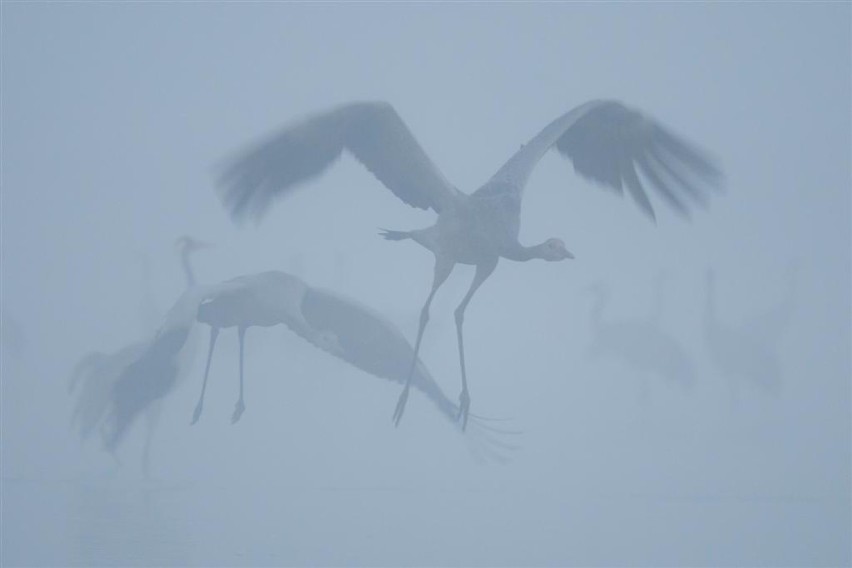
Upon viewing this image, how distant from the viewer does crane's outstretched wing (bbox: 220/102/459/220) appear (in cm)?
408

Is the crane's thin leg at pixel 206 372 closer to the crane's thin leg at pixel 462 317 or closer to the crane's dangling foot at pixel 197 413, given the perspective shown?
the crane's dangling foot at pixel 197 413

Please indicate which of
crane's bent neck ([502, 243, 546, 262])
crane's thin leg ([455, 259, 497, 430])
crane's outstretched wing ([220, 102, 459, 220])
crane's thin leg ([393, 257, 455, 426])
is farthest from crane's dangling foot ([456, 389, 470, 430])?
crane's outstretched wing ([220, 102, 459, 220])

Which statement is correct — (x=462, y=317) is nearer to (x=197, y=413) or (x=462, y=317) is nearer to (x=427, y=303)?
(x=427, y=303)

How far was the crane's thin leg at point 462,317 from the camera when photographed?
4266mm

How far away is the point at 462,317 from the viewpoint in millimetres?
4316

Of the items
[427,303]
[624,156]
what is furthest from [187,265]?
[624,156]

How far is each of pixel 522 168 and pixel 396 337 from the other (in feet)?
2.30

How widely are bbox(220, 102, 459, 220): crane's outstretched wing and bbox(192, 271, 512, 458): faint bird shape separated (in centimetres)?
38

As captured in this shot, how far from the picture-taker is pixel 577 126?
14.1 feet

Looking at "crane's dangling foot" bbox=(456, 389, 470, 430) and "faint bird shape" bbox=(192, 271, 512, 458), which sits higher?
"faint bird shape" bbox=(192, 271, 512, 458)

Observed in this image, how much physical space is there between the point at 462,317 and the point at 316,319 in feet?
1.58

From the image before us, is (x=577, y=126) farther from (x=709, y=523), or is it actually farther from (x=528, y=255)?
(x=709, y=523)

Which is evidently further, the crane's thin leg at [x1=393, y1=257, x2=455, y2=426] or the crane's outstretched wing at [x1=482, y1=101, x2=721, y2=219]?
the crane's thin leg at [x1=393, y1=257, x2=455, y2=426]

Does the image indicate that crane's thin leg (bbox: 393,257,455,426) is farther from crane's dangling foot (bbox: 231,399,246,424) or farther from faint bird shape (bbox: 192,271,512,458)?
crane's dangling foot (bbox: 231,399,246,424)
